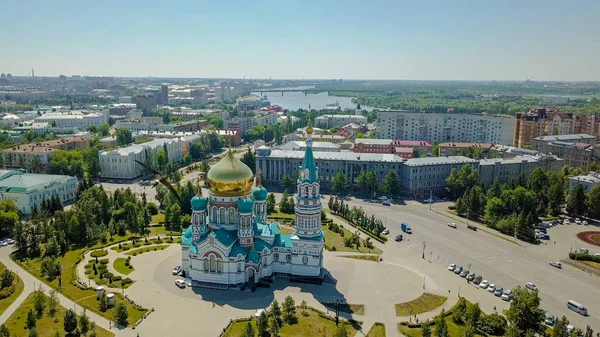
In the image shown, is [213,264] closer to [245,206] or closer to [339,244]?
[245,206]

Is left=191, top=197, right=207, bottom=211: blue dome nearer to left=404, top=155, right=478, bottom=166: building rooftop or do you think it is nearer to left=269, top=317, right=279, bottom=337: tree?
left=269, top=317, right=279, bottom=337: tree

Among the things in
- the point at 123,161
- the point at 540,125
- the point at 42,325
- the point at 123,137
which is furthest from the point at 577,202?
the point at 123,137

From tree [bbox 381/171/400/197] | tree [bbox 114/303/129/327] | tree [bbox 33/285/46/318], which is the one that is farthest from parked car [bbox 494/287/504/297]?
tree [bbox 33/285/46/318]

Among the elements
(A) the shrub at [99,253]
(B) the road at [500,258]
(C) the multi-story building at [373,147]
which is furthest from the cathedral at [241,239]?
(C) the multi-story building at [373,147]

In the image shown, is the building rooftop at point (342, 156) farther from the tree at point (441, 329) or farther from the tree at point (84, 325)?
the tree at point (84, 325)

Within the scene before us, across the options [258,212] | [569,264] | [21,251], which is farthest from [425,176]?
[21,251]
